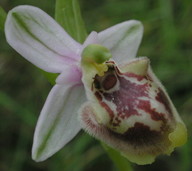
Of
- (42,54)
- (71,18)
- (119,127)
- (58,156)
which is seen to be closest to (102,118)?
(119,127)

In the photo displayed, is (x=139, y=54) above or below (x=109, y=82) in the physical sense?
below

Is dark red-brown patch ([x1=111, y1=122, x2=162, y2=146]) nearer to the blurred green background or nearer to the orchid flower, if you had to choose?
the orchid flower

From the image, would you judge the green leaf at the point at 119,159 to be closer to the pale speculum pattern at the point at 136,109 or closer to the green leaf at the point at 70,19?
the pale speculum pattern at the point at 136,109

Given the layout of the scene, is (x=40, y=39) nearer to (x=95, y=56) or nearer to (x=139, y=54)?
(x=95, y=56)

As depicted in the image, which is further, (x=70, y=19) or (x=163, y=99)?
(x=70, y=19)

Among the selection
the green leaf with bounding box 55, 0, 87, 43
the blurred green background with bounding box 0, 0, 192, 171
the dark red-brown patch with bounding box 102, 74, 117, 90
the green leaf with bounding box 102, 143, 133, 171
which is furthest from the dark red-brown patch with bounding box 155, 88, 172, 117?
the blurred green background with bounding box 0, 0, 192, 171

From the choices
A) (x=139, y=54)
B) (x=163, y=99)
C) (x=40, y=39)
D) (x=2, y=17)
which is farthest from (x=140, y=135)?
(x=139, y=54)

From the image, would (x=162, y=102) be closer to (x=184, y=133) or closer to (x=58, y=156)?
(x=184, y=133)

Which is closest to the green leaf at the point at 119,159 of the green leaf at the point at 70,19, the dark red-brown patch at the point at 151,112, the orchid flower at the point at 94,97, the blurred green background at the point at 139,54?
the orchid flower at the point at 94,97
